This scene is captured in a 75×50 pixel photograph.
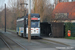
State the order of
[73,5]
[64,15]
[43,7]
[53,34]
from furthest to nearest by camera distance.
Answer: [43,7], [64,15], [73,5], [53,34]

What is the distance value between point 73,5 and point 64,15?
6311mm

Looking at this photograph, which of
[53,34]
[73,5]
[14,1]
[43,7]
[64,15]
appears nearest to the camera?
[53,34]

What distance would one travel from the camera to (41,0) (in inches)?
1366

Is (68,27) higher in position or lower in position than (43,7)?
lower

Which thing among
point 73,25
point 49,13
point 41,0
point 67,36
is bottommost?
point 67,36

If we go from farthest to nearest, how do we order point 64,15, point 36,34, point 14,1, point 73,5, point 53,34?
point 14,1
point 64,15
point 73,5
point 53,34
point 36,34

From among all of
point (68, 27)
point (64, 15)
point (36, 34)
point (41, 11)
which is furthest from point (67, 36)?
point (41, 11)

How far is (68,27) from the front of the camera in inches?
969

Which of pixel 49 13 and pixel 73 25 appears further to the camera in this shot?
pixel 49 13

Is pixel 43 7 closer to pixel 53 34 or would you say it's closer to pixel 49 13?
pixel 49 13

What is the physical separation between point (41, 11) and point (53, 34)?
11108mm

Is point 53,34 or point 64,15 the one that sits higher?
point 64,15

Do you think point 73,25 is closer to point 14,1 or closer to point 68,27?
point 68,27

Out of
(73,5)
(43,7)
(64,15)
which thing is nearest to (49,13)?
(43,7)
